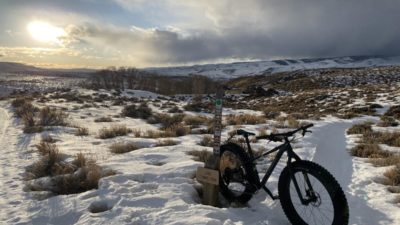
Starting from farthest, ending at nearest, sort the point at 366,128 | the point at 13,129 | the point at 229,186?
the point at 13,129
the point at 366,128
the point at 229,186

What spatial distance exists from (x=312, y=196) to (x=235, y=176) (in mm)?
1354

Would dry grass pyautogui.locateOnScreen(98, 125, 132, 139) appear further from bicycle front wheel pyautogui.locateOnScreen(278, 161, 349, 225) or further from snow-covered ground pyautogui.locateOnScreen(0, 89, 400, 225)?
bicycle front wheel pyautogui.locateOnScreen(278, 161, 349, 225)

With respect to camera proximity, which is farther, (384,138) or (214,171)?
(384,138)

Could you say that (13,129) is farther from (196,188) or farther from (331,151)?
(331,151)

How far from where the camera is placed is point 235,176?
5203mm

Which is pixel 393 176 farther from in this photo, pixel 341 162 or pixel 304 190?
pixel 304 190

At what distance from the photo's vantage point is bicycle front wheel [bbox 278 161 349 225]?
3.85 metres

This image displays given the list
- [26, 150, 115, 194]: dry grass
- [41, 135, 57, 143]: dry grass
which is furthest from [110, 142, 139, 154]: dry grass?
[41, 135, 57, 143]: dry grass

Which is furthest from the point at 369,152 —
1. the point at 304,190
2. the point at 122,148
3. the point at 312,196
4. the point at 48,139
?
the point at 48,139

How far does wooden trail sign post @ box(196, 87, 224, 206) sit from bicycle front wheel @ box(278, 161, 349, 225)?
3.00ft

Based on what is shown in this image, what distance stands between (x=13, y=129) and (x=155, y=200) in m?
10.1

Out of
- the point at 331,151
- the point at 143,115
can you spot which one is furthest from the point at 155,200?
the point at 143,115

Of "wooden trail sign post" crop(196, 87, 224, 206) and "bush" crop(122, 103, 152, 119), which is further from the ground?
"wooden trail sign post" crop(196, 87, 224, 206)

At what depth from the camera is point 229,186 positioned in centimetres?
544
